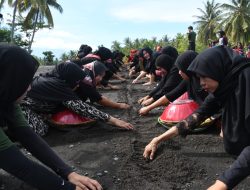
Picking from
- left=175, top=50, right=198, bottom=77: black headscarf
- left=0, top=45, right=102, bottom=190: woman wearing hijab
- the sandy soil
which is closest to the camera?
left=0, top=45, right=102, bottom=190: woman wearing hijab

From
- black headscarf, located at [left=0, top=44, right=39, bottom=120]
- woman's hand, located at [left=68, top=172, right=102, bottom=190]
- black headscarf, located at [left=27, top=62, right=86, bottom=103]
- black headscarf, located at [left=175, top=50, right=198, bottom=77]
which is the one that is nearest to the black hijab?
black headscarf, located at [left=175, top=50, right=198, bottom=77]

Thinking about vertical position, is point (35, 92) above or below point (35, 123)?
above

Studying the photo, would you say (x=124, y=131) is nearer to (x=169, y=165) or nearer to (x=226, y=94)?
(x=169, y=165)

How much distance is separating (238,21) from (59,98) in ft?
113

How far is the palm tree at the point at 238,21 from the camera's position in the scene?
34.7 m

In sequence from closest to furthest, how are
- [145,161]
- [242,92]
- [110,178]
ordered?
[242,92] → [110,178] → [145,161]

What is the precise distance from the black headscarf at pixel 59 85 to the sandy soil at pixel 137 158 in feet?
1.50

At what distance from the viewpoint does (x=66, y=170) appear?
2.30 m

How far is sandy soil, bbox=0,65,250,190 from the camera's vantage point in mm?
2799

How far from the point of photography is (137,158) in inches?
129

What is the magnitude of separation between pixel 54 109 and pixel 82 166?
4.47ft

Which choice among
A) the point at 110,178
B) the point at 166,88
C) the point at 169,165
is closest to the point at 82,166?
the point at 110,178

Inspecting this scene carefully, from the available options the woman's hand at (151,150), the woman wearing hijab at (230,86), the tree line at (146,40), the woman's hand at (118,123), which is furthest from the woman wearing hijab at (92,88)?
the tree line at (146,40)

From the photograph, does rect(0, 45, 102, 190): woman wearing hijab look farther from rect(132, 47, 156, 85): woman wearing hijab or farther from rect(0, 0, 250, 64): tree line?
rect(0, 0, 250, 64): tree line
